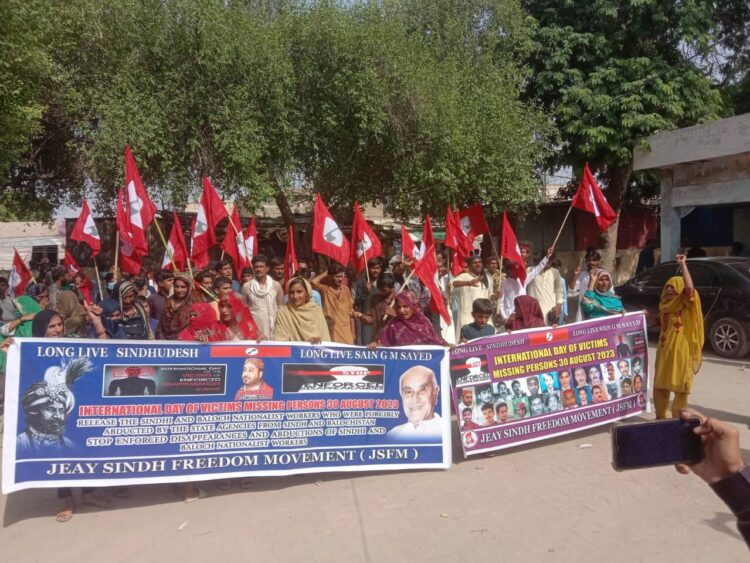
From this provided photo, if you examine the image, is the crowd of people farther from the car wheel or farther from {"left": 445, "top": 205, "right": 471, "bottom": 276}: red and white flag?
the car wheel

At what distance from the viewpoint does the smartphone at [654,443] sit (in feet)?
4.43

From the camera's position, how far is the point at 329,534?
3.90m

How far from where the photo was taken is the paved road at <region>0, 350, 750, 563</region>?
12.0 feet

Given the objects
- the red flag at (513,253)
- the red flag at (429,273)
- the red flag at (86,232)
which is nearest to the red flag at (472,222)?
the red flag at (513,253)

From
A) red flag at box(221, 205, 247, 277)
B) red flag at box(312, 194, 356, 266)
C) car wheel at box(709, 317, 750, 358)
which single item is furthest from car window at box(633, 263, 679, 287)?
red flag at box(221, 205, 247, 277)

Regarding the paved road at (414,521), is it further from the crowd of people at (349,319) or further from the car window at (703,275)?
the car window at (703,275)

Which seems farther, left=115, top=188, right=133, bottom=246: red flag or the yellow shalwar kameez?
left=115, top=188, right=133, bottom=246: red flag

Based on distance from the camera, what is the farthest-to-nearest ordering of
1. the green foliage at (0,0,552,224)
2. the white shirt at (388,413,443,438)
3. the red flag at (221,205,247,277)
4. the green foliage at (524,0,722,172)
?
1. the green foliage at (524,0,722,172)
2. the green foliage at (0,0,552,224)
3. the red flag at (221,205,247,277)
4. the white shirt at (388,413,443,438)

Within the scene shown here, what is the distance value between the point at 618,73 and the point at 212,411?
1500 cm

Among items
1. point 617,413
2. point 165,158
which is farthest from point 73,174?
point 617,413

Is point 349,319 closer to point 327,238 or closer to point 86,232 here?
point 327,238

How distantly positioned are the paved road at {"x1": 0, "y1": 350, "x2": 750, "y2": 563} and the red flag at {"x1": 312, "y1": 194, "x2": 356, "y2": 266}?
2.73m

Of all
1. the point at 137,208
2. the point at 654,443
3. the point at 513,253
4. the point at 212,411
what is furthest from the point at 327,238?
the point at 654,443

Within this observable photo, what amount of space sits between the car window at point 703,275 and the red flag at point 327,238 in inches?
234
